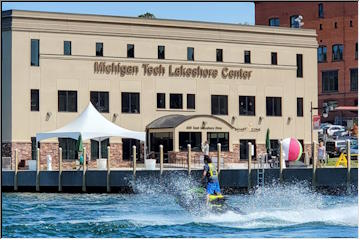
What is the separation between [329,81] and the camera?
89.9 meters

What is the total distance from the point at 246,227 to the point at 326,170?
1659 cm

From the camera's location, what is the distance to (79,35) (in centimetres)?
6128

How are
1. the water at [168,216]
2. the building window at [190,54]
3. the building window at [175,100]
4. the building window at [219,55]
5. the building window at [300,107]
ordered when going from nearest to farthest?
the water at [168,216] → the building window at [175,100] → the building window at [190,54] → the building window at [219,55] → the building window at [300,107]

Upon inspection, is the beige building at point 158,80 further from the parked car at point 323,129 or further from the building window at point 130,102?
the parked car at point 323,129

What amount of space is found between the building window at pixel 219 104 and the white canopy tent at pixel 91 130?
1578cm

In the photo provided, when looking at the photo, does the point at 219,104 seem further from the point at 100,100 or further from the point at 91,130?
the point at 91,130

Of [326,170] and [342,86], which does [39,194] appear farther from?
[342,86]

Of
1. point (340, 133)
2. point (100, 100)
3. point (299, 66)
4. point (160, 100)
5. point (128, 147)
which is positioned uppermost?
point (299, 66)

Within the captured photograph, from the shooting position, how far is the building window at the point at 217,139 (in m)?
64.3

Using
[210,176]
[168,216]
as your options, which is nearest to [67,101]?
[168,216]

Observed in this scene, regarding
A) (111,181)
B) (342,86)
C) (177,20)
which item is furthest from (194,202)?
(342,86)

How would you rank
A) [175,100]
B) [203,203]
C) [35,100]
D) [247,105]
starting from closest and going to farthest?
[203,203] → [35,100] → [175,100] → [247,105]

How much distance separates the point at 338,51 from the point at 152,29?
3043cm

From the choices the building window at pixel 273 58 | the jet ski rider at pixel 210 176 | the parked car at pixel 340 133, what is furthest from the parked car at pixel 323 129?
the jet ski rider at pixel 210 176
